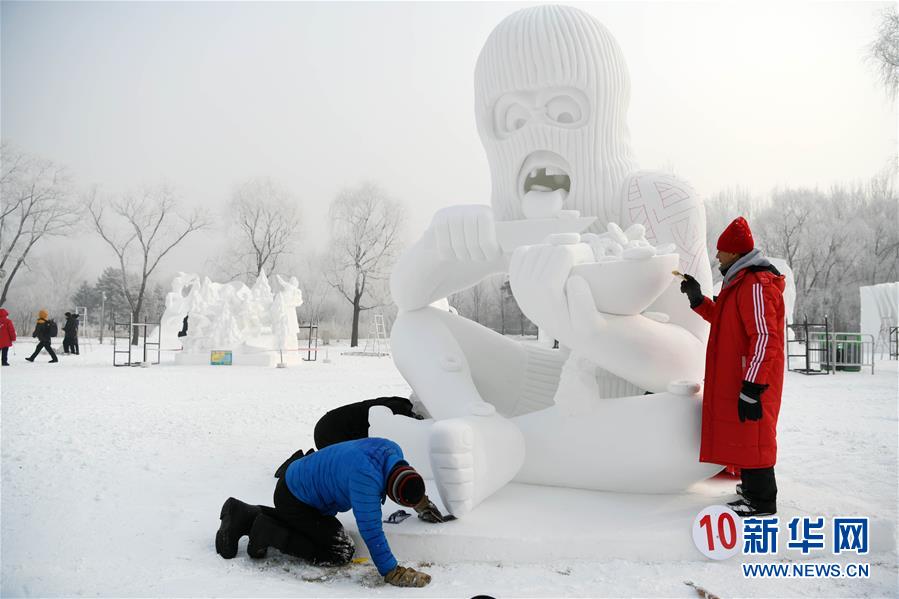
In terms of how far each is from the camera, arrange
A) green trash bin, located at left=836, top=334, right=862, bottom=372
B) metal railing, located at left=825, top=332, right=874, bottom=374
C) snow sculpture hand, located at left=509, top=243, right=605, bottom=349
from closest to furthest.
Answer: snow sculpture hand, located at left=509, top=243, right=605, bottom=349, metal railing, located at left=825, top=332, right=874, bottom=374, green trash bin, located at left=836, top=334, right=862, bottom=372

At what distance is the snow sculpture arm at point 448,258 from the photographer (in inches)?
127

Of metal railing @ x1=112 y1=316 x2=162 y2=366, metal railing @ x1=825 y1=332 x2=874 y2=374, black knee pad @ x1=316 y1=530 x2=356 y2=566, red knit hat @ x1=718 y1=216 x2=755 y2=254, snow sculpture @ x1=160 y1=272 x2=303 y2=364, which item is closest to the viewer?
black knee pad @ x1=316 y1=530 x2=356 y2=566

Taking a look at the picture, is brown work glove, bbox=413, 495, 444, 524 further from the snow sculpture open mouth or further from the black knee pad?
the snow sculpture open mouth

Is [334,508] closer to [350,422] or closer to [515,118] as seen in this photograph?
[350,422]

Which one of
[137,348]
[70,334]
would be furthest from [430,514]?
[137,348]

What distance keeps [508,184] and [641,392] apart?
4.50 feet

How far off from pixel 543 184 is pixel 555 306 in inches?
38.5

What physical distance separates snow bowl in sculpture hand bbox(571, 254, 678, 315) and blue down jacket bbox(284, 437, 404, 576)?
1.12 meters

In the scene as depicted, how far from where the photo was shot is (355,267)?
2417 cm

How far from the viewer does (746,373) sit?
277cm

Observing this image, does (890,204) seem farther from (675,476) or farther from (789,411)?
(675,476)

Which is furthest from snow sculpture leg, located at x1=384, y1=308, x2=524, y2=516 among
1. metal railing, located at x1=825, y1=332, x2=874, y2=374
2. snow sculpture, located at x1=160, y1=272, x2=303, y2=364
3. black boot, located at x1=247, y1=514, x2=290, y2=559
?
metal railing, located at x1=825, y1=332, x2=874, y2=374

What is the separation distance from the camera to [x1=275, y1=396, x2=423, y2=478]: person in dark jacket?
407 centimetres

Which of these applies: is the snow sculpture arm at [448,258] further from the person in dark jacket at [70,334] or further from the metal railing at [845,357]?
the person in dark jacket at [70,334]
